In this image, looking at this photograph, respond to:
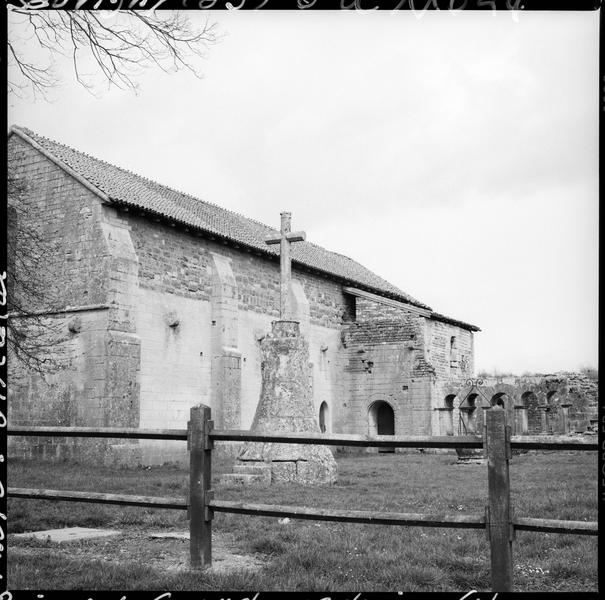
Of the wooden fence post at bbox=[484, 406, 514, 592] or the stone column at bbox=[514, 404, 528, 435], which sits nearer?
the wooden fence post at bbox=[484, 406, 514, 592]

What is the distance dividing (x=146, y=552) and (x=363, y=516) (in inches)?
95.4

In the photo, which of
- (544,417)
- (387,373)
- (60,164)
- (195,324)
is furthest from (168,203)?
(544,417)

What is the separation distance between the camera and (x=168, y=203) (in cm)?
2309

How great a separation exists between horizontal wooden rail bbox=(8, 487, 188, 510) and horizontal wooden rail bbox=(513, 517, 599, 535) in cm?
242

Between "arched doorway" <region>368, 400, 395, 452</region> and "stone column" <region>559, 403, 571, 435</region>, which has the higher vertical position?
"stone column" <region>559, 403, 571, 435</region>

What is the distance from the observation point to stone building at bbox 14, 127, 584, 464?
1861cm

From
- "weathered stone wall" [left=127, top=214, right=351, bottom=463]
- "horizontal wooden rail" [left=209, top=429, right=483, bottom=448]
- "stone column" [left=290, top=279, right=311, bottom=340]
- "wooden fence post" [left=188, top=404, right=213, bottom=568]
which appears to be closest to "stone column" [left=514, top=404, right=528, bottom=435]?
"stone column" [left=290, top=279, right=311, bottom=340]

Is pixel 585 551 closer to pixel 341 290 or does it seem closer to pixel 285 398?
pixel 285 398

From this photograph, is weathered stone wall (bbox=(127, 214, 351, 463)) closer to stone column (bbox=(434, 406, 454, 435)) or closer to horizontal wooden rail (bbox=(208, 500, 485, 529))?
stone column (bbox=(434, 406, 454, 435))

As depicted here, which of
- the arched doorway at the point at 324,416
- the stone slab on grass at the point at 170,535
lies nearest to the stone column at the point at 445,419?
the arched doorway at the point at 324,416

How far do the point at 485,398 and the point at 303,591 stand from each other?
17.9 m

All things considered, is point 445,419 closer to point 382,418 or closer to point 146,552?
point 382,418

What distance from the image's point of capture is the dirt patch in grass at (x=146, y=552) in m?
5.77

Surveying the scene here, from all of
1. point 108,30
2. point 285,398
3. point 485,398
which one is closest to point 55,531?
point 108,30
